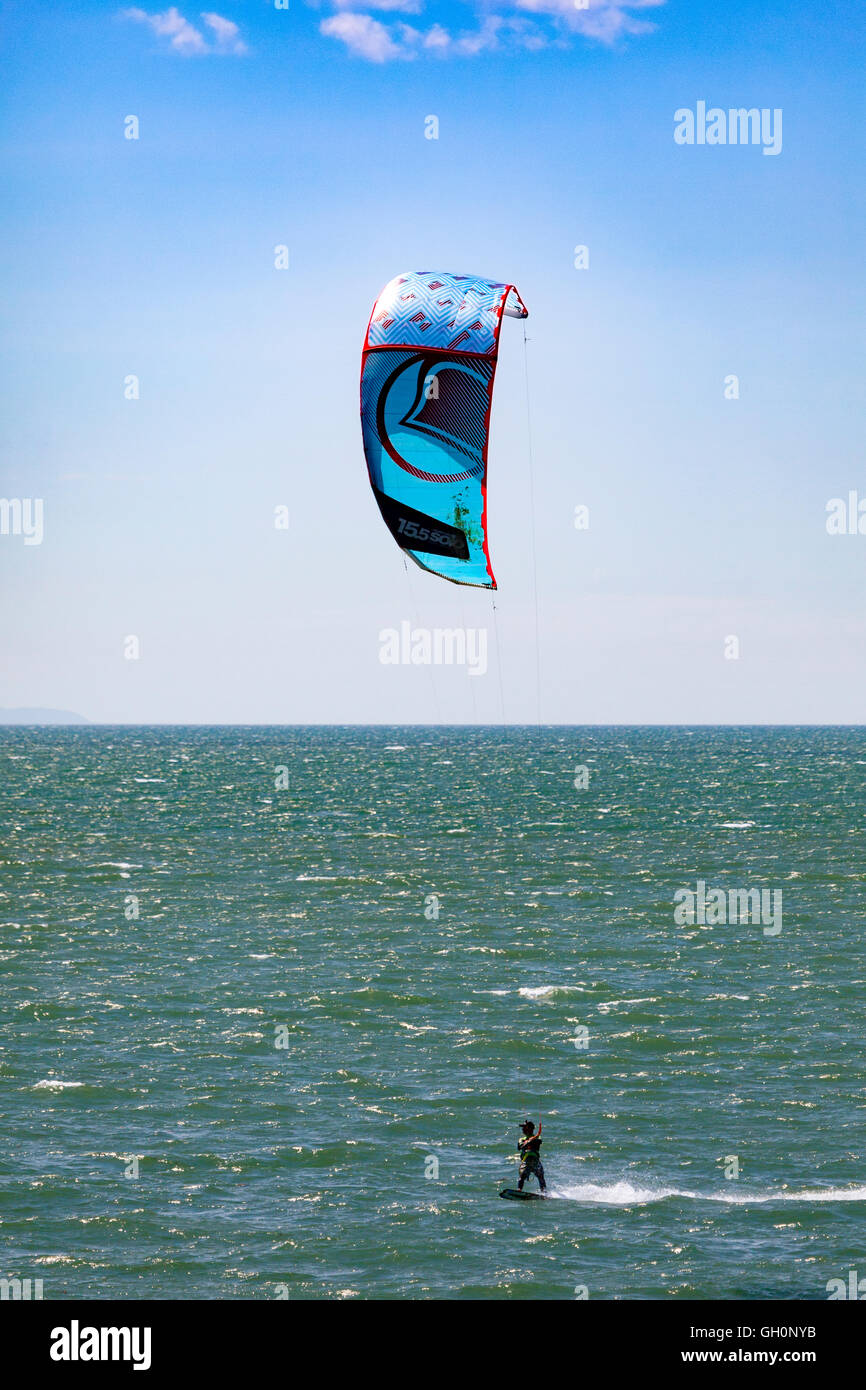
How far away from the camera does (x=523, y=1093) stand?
38.0m

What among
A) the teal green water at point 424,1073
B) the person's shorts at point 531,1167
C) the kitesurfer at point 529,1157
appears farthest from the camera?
the person's shorts at point 531,1167

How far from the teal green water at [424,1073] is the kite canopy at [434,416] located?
1415 centimetres

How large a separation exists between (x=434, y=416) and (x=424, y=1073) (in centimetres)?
1918

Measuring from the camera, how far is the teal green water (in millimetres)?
28656

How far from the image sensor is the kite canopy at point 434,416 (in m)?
30.2

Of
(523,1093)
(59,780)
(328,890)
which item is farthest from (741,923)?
(59,780)

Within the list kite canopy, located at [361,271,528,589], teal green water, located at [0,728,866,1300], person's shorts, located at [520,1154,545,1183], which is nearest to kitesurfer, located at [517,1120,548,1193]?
person's shorts, located at [520,1154,545,1183]

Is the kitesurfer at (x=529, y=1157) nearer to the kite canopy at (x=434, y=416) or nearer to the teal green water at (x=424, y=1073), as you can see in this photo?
the teal green water at (x=424, y=1073)

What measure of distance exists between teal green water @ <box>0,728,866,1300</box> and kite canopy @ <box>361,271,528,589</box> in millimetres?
14146

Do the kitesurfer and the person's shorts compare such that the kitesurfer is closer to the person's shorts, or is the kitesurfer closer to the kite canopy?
the person's shorts

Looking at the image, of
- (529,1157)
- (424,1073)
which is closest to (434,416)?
(529,1157)

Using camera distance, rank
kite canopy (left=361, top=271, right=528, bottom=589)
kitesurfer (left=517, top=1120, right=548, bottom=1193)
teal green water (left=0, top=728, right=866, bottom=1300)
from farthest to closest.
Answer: kitesurfer (left=517, top=1120, right=548, bottom=1193), kite canopy (left=361, top=271, right=528, bottom=589), teal green water (left=0, top=728, right=866, bottom=1300)

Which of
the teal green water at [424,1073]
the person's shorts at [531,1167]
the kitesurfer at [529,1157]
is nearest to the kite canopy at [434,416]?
the kitesurfer at [529,1157]

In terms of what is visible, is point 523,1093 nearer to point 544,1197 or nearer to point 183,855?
Answer: point 544,1197
